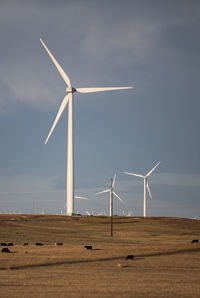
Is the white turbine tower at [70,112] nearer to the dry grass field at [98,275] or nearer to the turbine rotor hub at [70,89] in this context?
the turbine rotor hub at [70,89]

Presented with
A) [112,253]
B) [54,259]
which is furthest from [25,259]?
[112,253]

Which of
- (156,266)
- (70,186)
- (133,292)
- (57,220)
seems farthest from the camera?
(57,220)

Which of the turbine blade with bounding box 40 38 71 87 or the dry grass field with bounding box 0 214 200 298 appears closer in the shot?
the dry grass field with bounding box 0 214 200 298

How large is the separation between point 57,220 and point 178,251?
73.3 metres

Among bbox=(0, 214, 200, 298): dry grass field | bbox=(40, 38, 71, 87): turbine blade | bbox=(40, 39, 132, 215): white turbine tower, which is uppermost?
bbox=(40, 38, 71, 87): turbine blade

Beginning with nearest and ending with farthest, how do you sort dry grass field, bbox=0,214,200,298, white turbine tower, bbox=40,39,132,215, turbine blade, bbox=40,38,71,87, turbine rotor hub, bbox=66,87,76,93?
dry grass field, bbox=0,214,200,298 < turbine blade, bbox=40,38,71,87 < white turbine tower, bbox=40,39,132,215 < turbine rotor hub, bbox=66,87,76,93

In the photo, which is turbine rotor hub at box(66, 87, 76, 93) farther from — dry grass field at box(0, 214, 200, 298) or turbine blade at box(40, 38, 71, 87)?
dry grass field at box(0, 214, 200, 298)

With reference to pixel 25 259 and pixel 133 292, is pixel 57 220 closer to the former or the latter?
pixel 25 259

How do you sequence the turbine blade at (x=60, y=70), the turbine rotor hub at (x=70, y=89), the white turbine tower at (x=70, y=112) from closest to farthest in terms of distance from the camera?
the turbine blade at (x=60, y=70) → the white turbine tower at (x=70, y=112) → the turbine rotor hub at (x=70, y=89)

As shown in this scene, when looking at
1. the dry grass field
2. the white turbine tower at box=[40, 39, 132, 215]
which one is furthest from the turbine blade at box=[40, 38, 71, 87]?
the dry grass field

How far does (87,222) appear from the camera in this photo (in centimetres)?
11706

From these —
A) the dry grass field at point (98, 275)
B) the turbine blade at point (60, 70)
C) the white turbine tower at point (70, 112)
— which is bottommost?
the dry grass field at point (98, 275)

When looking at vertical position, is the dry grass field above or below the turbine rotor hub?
below

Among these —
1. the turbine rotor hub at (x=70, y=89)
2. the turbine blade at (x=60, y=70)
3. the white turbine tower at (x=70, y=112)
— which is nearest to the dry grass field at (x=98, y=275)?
the white turbine tower at (x=70, y=112)
